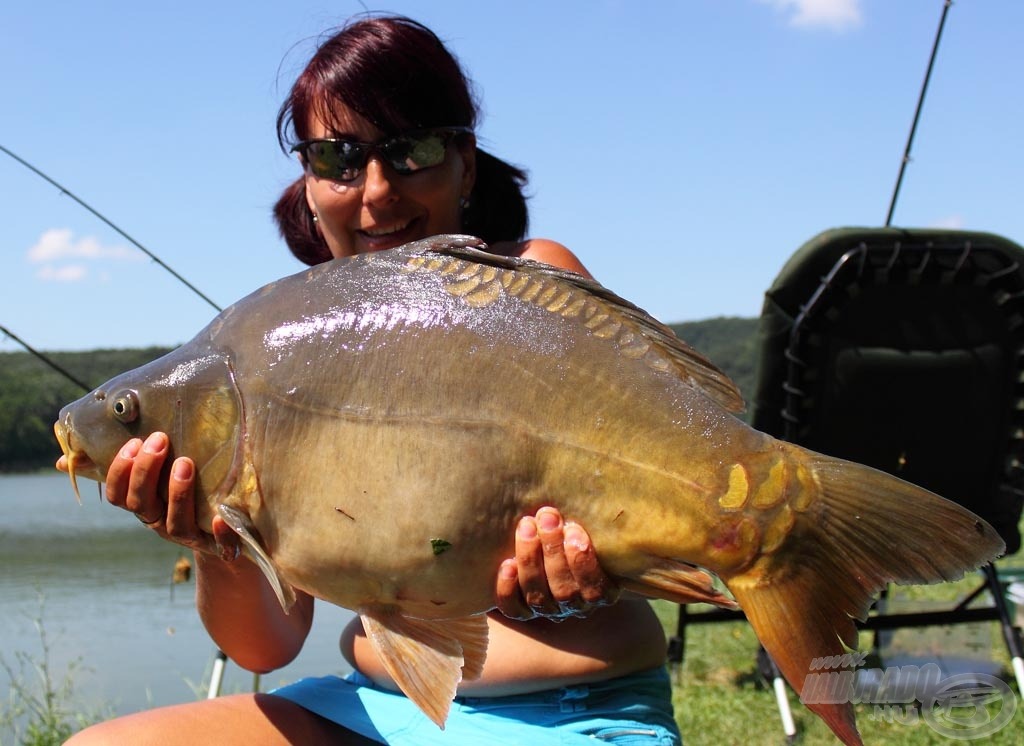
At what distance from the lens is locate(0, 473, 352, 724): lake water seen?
19.2 feet

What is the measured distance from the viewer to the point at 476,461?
1648 mm

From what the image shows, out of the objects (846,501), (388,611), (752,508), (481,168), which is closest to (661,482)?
(752,508)

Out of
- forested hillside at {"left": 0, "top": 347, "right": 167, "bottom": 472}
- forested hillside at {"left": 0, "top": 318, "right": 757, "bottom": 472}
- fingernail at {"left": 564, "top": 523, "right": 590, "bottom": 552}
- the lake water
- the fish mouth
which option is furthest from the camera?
forested hillside at {"left": 0, "top": 347, "right": 167, "bottom": 472}

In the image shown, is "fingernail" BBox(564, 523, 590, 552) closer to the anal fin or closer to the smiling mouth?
the anal fin

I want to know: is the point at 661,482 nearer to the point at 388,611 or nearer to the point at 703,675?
the point at 388,611

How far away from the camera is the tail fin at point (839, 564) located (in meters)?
1.50

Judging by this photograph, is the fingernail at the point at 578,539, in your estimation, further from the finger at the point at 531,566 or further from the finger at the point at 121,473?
the finger at the point at 121,473

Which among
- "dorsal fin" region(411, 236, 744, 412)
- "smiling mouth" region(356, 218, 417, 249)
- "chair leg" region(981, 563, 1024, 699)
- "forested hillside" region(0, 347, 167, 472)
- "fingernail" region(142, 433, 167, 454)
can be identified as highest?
"smiling mouth" region(356, 218, 417, 249)

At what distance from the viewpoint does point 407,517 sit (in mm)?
1659

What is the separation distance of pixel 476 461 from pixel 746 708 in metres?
2.89

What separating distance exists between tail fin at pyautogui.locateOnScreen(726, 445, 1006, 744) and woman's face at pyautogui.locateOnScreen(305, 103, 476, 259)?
1.17 m

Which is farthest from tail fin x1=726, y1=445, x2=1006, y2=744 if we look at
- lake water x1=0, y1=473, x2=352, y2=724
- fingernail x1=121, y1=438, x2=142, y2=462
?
lake water x1=0, y1=473, x2=352, y2=724

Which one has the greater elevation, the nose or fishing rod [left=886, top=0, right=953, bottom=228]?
fishing rod [left=886, top=0, right=953, bottom=228]

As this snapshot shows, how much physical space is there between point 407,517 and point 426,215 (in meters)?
0.99
